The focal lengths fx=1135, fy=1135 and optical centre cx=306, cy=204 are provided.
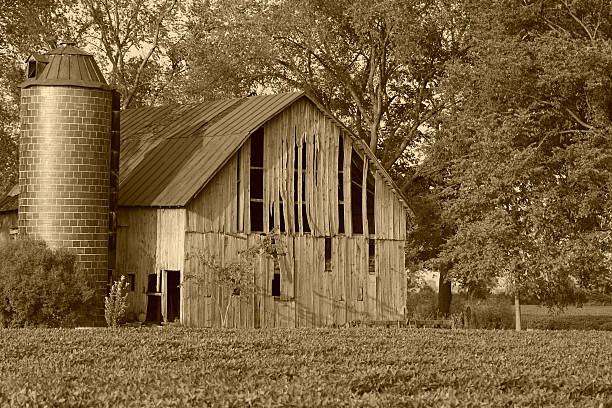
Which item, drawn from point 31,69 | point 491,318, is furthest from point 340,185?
point 491,318

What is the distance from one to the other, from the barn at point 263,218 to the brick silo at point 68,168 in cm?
109

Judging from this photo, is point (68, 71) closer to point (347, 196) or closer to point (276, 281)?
point (276, 281)

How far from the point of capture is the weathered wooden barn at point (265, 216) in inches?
1294

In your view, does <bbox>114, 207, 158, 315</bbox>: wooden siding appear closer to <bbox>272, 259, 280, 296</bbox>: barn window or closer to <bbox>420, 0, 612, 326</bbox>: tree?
<bbox>272, 259, 280, 296</bbox>: barn window

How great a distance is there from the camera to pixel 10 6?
1720 inches

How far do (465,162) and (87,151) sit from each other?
497 inches

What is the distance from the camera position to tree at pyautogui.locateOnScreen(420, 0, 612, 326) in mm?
35500

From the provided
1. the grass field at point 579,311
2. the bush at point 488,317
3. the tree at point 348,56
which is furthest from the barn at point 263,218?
the grass field at point 579,311

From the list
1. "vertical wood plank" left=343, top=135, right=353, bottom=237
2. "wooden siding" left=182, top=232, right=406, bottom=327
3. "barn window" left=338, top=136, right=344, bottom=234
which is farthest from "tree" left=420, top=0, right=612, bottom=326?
"barn window" left=338, top=136, right=344, bottom=234

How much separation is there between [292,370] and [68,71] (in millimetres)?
18285

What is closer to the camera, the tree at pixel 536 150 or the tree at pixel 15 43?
the tree at pixel 536 150

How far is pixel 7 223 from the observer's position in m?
38.2

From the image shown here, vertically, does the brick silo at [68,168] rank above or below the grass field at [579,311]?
above

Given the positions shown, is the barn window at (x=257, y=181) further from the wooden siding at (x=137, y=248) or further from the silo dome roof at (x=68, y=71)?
the silo dome roof at (x=68, y=71)
